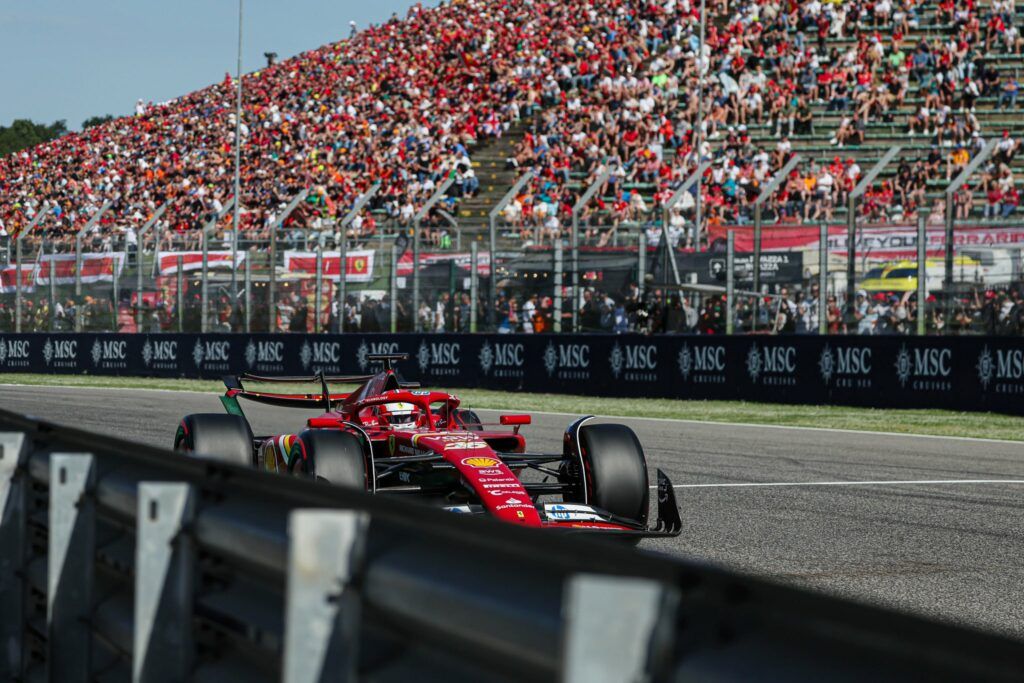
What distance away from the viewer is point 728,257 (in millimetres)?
20547

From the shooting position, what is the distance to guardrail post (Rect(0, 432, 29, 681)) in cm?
395

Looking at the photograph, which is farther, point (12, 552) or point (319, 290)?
point (319, 290)

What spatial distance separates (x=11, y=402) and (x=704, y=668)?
66.2 ft

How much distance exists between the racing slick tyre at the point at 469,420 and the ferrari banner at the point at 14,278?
933 inches

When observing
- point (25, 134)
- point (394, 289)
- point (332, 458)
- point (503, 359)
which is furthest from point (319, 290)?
point (25, 134)

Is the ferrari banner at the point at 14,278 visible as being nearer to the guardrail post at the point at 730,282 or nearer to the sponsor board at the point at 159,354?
the sponsor board at the point at 159,354

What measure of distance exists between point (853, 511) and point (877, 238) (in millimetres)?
10544

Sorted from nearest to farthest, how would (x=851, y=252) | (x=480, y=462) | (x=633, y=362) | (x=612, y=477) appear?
(x=480, y=462) → (x=612, y=477) → (x=851, y=252) → (x=633, y=362)

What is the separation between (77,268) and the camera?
2989 cm

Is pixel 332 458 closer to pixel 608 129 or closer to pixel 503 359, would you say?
pixel 503 359

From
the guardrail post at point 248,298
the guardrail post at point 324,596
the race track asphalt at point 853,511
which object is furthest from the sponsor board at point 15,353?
the guardrail post at point 324,596

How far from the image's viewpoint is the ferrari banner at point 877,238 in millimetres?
17719

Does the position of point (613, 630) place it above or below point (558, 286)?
below

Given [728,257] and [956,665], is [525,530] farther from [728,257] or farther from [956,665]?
[728,257]
